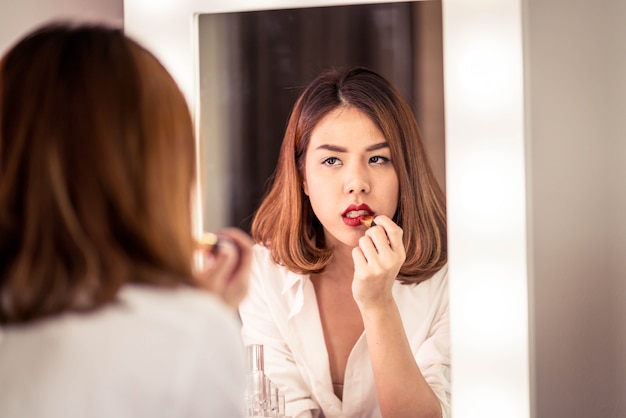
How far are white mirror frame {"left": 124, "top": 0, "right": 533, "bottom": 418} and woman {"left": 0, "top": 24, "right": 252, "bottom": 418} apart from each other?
57cm

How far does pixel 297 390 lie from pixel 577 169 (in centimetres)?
57

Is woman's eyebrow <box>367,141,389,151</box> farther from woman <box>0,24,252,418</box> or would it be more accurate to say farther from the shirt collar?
woman <box>0,24,252,418</box>

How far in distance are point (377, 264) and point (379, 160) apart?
153 mm

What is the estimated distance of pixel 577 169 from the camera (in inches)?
47.9

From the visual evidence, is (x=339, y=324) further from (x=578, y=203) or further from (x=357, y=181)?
(x=578, y=203)

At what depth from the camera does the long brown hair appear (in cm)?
110

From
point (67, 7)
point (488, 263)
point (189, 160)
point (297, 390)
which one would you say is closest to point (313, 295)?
point (297, 390)

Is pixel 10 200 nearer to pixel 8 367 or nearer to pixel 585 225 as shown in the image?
pixel 8 367

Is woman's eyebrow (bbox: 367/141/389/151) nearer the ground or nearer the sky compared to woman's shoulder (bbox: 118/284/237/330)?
nearer the sky

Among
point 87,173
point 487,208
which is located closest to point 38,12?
point 487,208

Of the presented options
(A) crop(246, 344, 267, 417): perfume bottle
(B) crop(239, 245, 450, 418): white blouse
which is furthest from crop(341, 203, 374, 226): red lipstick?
(A) crop(246, 344, 267, 417): perfume bottle

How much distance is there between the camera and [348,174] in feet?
3.62

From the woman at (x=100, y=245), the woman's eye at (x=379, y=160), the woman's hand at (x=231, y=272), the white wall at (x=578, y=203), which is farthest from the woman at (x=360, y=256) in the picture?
the woman at (x=100, y=245)

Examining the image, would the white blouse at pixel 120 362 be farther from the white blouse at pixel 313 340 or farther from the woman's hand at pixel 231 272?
the white blouse at pixel 313 340
